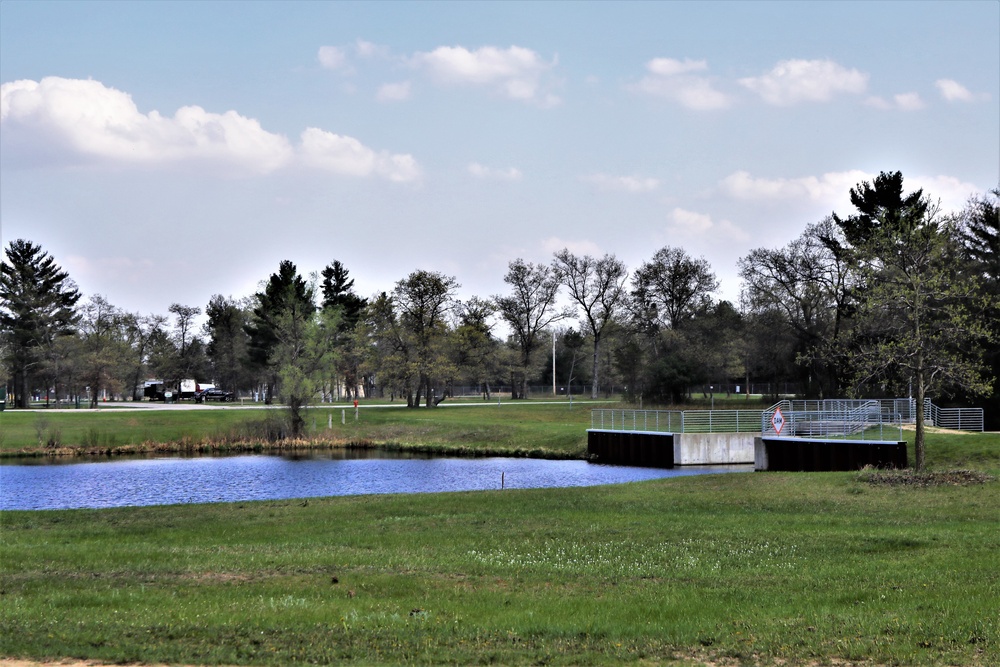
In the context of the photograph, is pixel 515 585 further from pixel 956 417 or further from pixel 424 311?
pixel 424 311

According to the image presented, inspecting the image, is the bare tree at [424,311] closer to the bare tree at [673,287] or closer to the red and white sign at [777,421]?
the bare tree at [673,287]

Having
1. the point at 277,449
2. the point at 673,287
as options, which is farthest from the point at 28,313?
the point at 673,287

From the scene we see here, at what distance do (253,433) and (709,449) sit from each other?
100ft

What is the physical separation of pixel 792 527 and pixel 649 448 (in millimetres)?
32476

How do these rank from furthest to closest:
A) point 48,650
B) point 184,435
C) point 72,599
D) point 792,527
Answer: point 184,435 < point 792,527 < point 72,599 < point 48,650

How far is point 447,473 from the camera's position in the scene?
4481cm

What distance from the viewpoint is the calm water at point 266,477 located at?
34.9 meters

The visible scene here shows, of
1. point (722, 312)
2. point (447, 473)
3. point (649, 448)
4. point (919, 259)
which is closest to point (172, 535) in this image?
point (919, 259)

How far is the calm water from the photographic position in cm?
3488

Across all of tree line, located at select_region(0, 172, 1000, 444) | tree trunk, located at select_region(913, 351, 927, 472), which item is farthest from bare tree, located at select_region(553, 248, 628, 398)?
tree trunk, located at select_region(913, 351, 927, 472)

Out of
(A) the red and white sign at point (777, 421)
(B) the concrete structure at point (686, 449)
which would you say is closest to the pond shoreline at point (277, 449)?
(B) the concrete structure at point (686, 449)

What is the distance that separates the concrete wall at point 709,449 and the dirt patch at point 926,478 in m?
21.0

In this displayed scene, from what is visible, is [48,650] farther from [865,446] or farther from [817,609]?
[865,446]

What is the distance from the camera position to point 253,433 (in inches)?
2445
